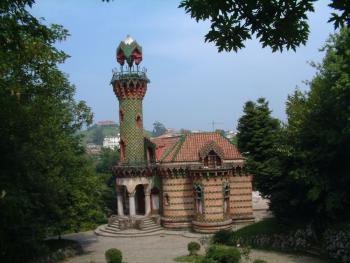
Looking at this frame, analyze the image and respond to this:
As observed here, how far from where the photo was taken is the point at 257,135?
106 feet

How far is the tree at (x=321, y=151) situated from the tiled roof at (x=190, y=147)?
853 cm

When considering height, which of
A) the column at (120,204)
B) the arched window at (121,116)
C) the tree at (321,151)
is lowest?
the column at (120,204)

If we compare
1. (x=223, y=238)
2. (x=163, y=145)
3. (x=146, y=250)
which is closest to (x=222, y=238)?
(x=223, y=238)

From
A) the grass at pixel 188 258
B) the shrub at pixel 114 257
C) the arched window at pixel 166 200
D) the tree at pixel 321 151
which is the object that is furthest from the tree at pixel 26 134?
the tree at pixel 321 151

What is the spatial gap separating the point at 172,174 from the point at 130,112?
6871mm

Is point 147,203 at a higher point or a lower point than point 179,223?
higher

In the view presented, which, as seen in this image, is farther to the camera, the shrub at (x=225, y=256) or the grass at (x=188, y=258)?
the grass at (x=188, y=258)

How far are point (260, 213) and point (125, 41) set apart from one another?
20.8 meters

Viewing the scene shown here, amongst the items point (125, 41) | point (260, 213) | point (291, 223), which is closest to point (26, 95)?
point (291, 223)

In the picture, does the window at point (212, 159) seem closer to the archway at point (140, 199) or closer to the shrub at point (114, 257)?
the archway at point (140, 199)

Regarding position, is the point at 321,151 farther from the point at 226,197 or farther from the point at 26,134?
the point at 26,134

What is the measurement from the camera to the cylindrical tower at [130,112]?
36844 millimetres

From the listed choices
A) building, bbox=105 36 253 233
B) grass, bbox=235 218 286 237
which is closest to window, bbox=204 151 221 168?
building, bbox=105 36 253 233

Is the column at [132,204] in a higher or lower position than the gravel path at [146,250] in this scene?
higher
